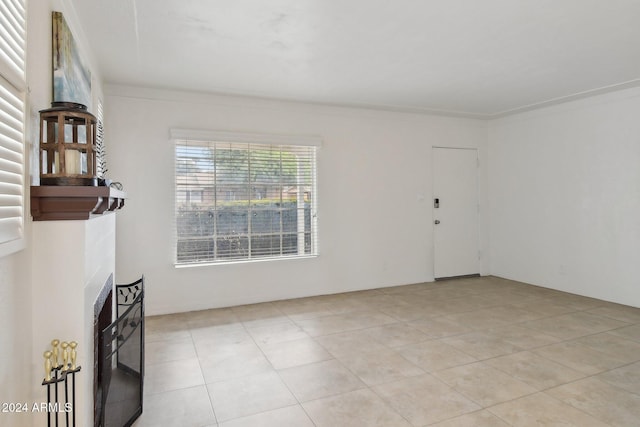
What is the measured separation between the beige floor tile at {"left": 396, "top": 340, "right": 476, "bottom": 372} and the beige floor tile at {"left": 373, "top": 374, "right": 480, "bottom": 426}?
0.73 ft

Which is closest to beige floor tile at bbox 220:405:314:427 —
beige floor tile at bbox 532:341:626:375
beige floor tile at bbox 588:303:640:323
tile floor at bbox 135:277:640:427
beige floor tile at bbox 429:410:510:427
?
tile floor at bbox 135:277:640:427

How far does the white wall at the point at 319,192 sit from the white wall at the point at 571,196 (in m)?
0.79

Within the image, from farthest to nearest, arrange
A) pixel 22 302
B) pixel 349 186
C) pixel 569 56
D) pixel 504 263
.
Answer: pixel 504 263, pixel 349 186, pixel 569 56, pixel 22 302

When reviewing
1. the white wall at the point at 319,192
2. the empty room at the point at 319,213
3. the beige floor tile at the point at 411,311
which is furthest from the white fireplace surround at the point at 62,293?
the beige floor tile at the point at 411,311

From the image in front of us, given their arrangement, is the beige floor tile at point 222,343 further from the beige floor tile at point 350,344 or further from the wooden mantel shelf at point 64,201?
the wooden mantel shelf at point 64,201

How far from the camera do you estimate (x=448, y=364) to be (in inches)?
119

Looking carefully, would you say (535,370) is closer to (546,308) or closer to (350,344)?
(350,344)

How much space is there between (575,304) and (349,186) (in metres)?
3.20

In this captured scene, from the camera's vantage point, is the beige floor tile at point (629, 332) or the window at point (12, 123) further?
the beige floor tile at point (629, 332)

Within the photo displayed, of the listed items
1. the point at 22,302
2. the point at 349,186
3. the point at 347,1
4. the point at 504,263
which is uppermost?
the point at 347,1

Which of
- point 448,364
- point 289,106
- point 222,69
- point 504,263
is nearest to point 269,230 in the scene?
point 289,106

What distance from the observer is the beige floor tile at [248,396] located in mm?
2404

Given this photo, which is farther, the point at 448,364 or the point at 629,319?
the point at 629,319

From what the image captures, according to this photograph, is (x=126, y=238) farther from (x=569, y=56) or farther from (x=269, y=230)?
→ (x=569, y=56)
